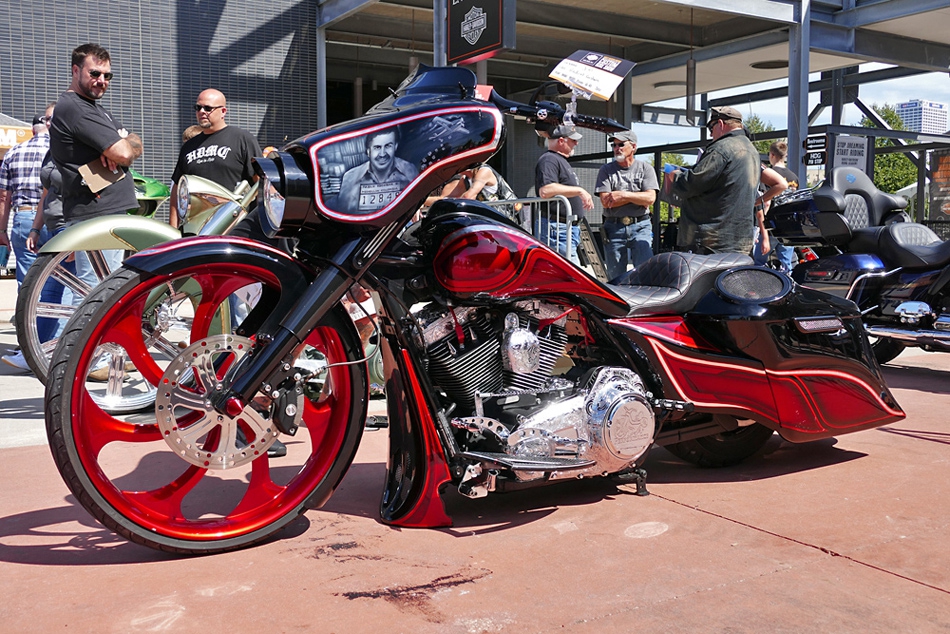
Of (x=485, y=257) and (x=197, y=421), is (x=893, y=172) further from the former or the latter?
(x=197, y=421)

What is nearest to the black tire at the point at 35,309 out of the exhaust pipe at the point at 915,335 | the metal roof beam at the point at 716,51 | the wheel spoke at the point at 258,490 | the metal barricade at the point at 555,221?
the wheel spoke at the point at 258,490

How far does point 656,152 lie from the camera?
42.9 feet

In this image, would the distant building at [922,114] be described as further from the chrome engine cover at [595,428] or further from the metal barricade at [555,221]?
the chrome engine cover at [595,428]

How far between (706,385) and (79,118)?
3.72 meters

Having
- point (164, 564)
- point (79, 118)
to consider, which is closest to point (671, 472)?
point (164, 564)

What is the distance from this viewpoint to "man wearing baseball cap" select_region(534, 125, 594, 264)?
23.4 feet

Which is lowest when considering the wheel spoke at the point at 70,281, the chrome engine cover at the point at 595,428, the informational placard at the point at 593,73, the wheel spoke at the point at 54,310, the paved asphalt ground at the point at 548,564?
the paved asphalt ground at the point at 548,564

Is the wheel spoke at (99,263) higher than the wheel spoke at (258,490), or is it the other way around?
the wheel spoke at (99,263)

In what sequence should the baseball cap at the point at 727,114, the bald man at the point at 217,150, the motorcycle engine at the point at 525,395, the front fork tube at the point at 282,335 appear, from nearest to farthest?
the front fork tube at the point at 282,335, the motorcycle engine at the point at 525,395, the bald man at the point at 217,150, the baseball cap at the point at 727,114

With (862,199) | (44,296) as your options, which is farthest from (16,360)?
(862,199)

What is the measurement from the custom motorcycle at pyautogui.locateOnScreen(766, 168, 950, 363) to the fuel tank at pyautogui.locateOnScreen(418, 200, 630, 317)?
4019mm

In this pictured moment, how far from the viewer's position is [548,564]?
2.95 m

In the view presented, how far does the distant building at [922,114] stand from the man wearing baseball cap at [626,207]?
55307 mm

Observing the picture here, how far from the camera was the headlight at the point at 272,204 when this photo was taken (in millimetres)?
2891
